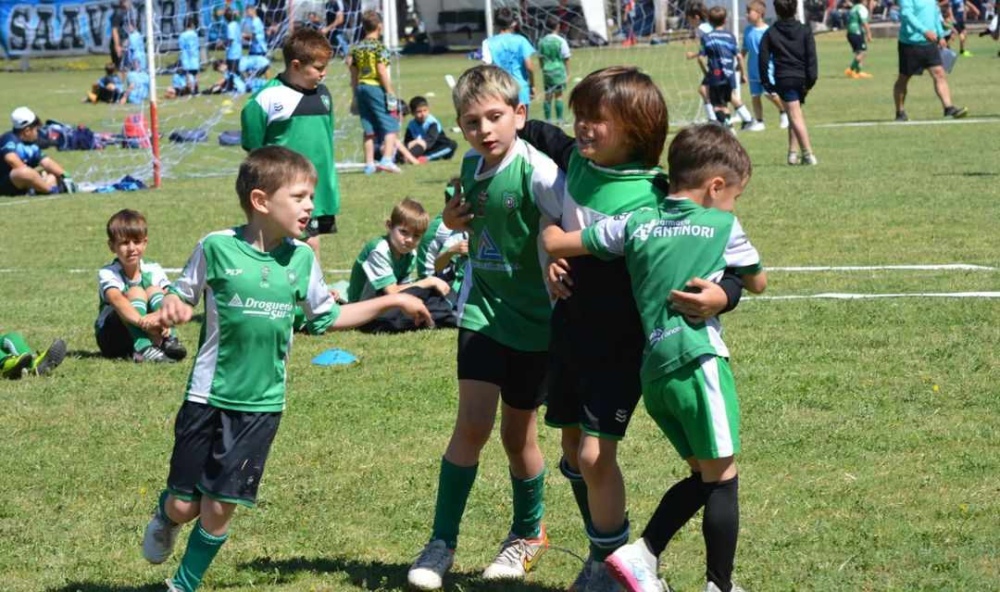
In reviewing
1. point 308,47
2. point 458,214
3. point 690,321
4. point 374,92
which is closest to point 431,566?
point 458,214

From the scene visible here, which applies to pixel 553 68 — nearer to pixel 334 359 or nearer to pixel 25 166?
pixel 25 166

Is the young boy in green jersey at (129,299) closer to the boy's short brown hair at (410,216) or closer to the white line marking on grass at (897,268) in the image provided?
the boy's short brown hair at (410,216)

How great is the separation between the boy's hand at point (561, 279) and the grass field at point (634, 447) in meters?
1.17

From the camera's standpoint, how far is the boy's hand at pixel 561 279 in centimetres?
481

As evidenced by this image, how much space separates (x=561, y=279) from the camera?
4.81 metres

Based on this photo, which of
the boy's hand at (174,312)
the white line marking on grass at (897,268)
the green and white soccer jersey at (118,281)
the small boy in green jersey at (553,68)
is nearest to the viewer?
the boy's hand at (174,312)

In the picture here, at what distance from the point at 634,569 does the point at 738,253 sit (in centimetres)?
105

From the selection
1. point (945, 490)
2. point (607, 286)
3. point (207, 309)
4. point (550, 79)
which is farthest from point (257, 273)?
point (550, 79)

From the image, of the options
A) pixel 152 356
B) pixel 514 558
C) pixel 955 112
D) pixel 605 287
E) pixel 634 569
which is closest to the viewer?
pixel 634 569

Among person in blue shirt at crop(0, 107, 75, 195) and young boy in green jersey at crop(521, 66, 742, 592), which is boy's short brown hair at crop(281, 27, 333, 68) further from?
person in blue shirt at crop(0, 107, 75, 195)

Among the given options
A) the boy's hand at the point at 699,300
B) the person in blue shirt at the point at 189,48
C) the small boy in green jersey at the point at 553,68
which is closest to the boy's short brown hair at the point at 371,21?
the person in blue shirt at the point at 189,48

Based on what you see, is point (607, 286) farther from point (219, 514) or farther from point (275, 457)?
point (275, 457)

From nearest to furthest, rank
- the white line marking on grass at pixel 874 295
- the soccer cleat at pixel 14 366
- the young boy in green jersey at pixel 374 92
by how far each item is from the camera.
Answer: the soccer cleat at pixel 14 366, the white line marking on grass at pixel 874 295, the young boy in green jersey at pixel 374 92

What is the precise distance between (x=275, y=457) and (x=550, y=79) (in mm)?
19255
